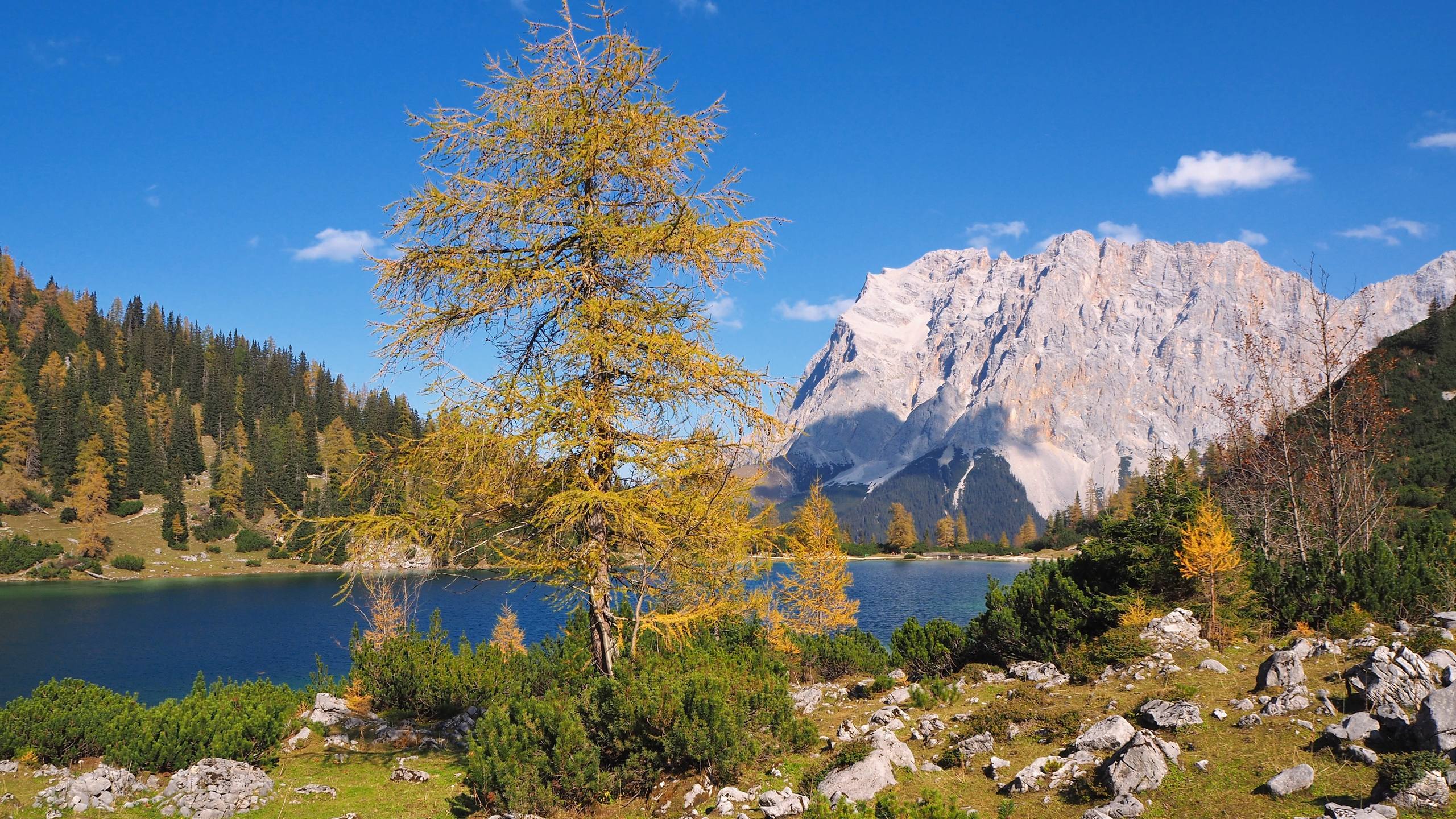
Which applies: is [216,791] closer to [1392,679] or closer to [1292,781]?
[1292,781]

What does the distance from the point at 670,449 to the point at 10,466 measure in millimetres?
138823

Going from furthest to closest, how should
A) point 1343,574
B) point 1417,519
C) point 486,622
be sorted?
1. point 486,622
2. point 1417,519
3. point 1343,574

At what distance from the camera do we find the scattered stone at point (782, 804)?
25.5 feet

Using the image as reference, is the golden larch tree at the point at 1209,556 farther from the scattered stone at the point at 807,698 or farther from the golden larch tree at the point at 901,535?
the golden larch tree at the point at 901,535

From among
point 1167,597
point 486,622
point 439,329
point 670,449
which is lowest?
point 486,622

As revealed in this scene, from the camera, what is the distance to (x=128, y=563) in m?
88.8

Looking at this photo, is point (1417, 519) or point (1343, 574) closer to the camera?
point (1343, 574)

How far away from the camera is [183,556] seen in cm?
9556

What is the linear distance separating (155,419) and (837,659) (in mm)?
147925

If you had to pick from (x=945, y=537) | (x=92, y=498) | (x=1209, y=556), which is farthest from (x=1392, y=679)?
(x=945, y=537)

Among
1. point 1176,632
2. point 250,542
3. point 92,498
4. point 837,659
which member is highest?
point 92,498

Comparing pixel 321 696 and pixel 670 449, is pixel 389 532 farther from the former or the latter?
pixel 321 696

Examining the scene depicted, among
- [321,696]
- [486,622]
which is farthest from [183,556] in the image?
[321,696]

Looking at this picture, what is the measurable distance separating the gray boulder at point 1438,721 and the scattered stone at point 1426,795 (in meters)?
0.61
